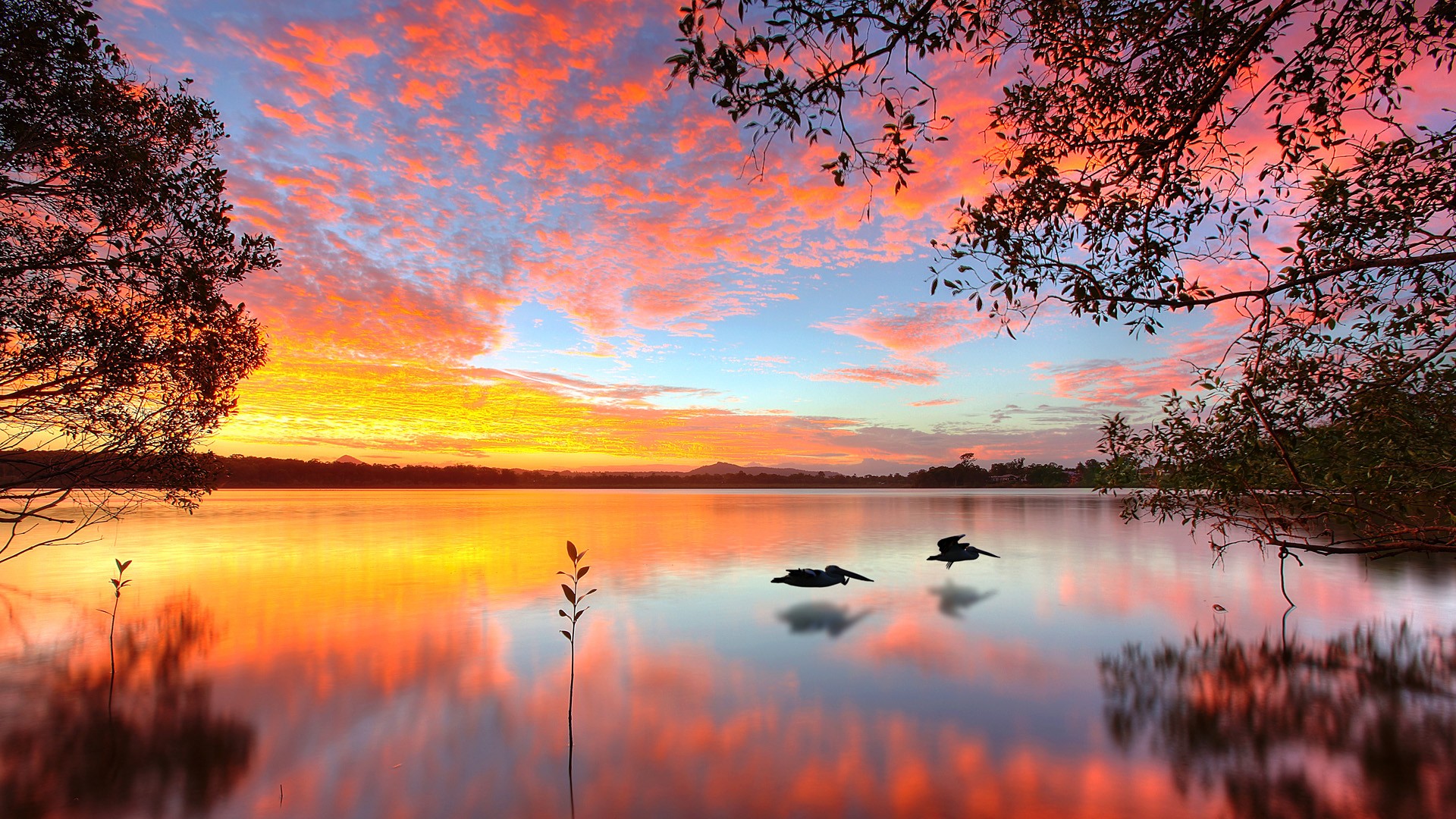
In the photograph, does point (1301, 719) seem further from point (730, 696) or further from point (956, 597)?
point (956, 597)


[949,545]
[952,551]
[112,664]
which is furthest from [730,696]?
[952,551]

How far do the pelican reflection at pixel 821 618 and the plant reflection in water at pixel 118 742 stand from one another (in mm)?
10051

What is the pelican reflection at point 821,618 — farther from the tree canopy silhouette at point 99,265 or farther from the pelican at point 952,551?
the tree canopy silhouette at point 99,265

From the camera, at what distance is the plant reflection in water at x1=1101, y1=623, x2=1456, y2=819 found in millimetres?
6445

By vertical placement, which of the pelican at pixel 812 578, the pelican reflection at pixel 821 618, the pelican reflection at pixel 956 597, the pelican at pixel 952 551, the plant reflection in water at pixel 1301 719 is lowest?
the pelican reflection at pixel 956 597

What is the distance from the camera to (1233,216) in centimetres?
681

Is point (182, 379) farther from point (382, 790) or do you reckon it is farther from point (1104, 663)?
point (1104, 663)

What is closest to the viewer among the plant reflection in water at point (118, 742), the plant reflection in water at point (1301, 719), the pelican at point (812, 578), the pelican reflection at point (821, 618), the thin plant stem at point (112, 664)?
the plant reflection in water at point (118, 742)

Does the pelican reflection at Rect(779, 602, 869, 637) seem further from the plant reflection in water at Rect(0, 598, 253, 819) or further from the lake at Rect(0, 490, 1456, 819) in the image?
the plant reflection in water at Rect(0, 598, 253, 819)

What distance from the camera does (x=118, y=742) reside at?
761 centimetres

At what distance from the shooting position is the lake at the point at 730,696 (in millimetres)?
6527

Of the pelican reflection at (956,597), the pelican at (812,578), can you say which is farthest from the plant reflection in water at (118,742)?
the pelican reflection at (956,597)

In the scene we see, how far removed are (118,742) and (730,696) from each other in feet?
26.3

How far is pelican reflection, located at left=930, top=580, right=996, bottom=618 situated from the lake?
19cm
